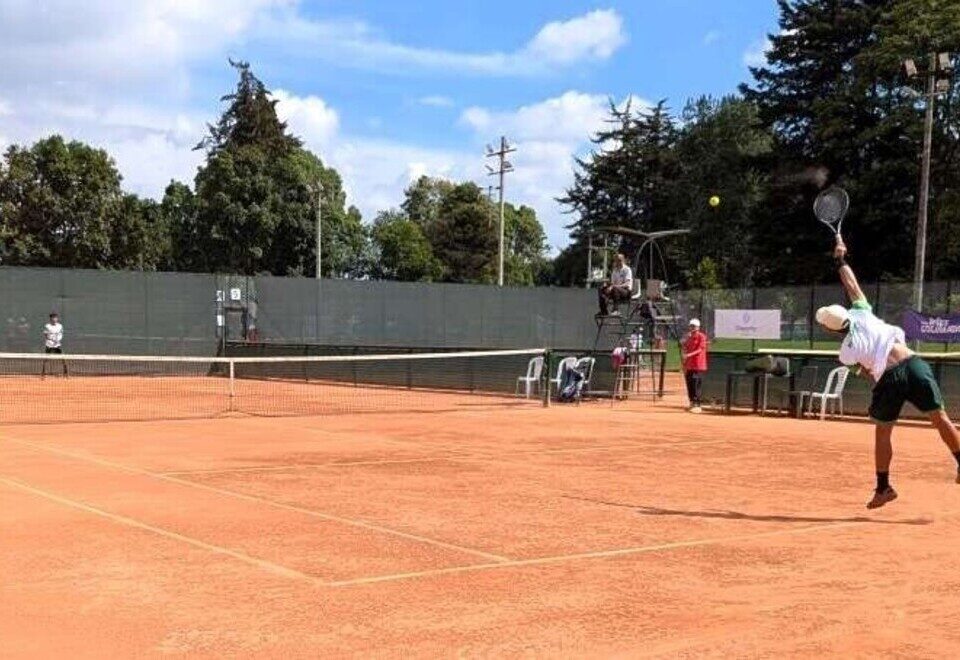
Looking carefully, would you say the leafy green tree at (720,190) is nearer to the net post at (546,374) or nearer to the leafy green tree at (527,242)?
the leafy green tree at (527,242)

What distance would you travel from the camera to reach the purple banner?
2458 centimetres

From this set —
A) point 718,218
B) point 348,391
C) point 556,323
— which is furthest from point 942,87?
point 718,218

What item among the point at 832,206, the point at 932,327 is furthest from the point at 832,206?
the point at 932,327

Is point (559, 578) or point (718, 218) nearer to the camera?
point (559, 578)

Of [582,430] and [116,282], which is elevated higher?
[116,282]

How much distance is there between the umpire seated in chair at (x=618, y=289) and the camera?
20172 millimetres

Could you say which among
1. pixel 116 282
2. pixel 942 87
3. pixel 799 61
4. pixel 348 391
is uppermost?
pixel 799 61

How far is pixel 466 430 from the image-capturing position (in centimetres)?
1504

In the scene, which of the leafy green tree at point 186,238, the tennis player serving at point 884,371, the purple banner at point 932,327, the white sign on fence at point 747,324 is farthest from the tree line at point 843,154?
the tennis player serving at point 884,371

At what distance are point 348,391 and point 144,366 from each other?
7.90 meters

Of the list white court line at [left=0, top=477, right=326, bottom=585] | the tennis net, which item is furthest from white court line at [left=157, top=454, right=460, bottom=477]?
the tennis net

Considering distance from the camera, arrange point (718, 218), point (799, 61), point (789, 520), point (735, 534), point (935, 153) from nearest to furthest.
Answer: point (735, 534), point (789, 520), point (935, 153), point (799, 61), point (718, 218)

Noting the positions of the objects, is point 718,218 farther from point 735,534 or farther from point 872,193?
point 735,534

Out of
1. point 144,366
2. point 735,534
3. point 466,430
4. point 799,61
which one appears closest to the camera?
point 735,534
